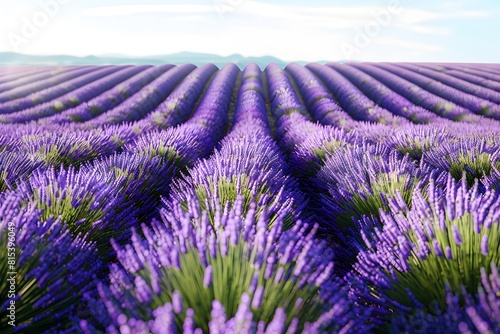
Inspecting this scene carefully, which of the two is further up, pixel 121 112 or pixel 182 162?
pixel 182 162

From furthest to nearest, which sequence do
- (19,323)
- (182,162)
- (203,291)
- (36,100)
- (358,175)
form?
(36,100) → (182,162) → (358,175) → (19,323) → (203,291)

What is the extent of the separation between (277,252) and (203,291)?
0.37m

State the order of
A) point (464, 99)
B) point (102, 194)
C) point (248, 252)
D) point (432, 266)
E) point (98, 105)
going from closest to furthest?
point (248, 252) < point (432, 266) < point (102, 194) < point (98, 105) < point (464, 99)

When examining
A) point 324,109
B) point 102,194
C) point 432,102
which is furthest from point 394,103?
point 102,194

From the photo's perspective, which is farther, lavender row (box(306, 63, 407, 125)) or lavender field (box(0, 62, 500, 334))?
lavender row (box(306, 63, 407, 125))

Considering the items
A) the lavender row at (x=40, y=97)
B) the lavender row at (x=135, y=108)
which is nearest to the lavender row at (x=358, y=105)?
the lavender row at (x=135, y=108)

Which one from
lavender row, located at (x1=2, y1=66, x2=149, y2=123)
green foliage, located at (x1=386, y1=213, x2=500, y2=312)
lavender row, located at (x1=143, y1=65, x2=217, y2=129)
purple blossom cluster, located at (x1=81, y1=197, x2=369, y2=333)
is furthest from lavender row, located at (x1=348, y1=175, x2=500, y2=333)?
lavender row, located at (x1=2, y1=66, x2=149, y2=123)

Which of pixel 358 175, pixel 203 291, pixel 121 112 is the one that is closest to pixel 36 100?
pixel 121 112

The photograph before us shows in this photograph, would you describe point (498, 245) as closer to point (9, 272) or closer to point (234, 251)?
point (234, 251)

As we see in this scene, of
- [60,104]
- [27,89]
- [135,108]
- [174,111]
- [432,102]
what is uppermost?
[432,102]

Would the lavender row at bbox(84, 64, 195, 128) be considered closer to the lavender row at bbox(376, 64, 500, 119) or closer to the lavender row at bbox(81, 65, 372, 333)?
the lavender row at bbox(81, 65, 372, 333)

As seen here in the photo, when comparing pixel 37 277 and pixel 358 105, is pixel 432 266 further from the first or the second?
pixel 358 105

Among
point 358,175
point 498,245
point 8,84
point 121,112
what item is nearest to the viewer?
point 498,245

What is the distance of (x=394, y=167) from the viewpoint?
2801mm
